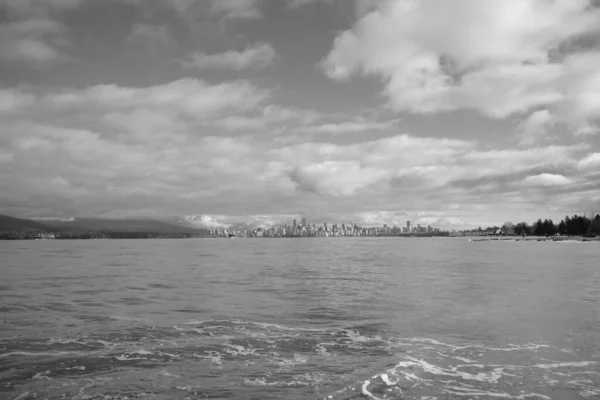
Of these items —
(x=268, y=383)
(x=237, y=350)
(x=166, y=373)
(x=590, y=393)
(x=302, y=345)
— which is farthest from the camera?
(x=302, y=345)

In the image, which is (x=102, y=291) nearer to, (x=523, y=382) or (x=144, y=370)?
(x=144, y=370)

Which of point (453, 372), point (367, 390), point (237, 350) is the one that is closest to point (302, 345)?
point (237, 350)

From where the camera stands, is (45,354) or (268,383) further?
(45,354)

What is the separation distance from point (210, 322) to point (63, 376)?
10955 mm

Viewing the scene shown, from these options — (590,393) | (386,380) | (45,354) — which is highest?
(590,393)

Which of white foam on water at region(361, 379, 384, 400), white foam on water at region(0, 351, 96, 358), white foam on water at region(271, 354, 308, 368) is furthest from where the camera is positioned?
white foam on water at region(0, 351, 96, 358)

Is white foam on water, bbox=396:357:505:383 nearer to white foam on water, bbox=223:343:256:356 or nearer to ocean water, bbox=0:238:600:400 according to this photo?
ocean water, bbox=0:238:600:400

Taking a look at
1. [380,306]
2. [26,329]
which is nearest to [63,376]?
[26,329]

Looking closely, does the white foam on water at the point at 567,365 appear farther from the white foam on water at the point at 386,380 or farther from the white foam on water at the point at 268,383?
the white foam on water at the point at 268,383

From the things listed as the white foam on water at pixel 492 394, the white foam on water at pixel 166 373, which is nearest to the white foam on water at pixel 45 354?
the white foam on water at pixel 166 373

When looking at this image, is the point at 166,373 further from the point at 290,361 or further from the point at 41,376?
the point at 290,361

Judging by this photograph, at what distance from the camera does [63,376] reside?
52.2 ft

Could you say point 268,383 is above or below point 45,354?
above

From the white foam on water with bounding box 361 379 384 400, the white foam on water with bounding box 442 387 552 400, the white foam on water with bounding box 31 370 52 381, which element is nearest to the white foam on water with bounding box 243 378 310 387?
the white foam on water with bounding box 361 379 384 400
